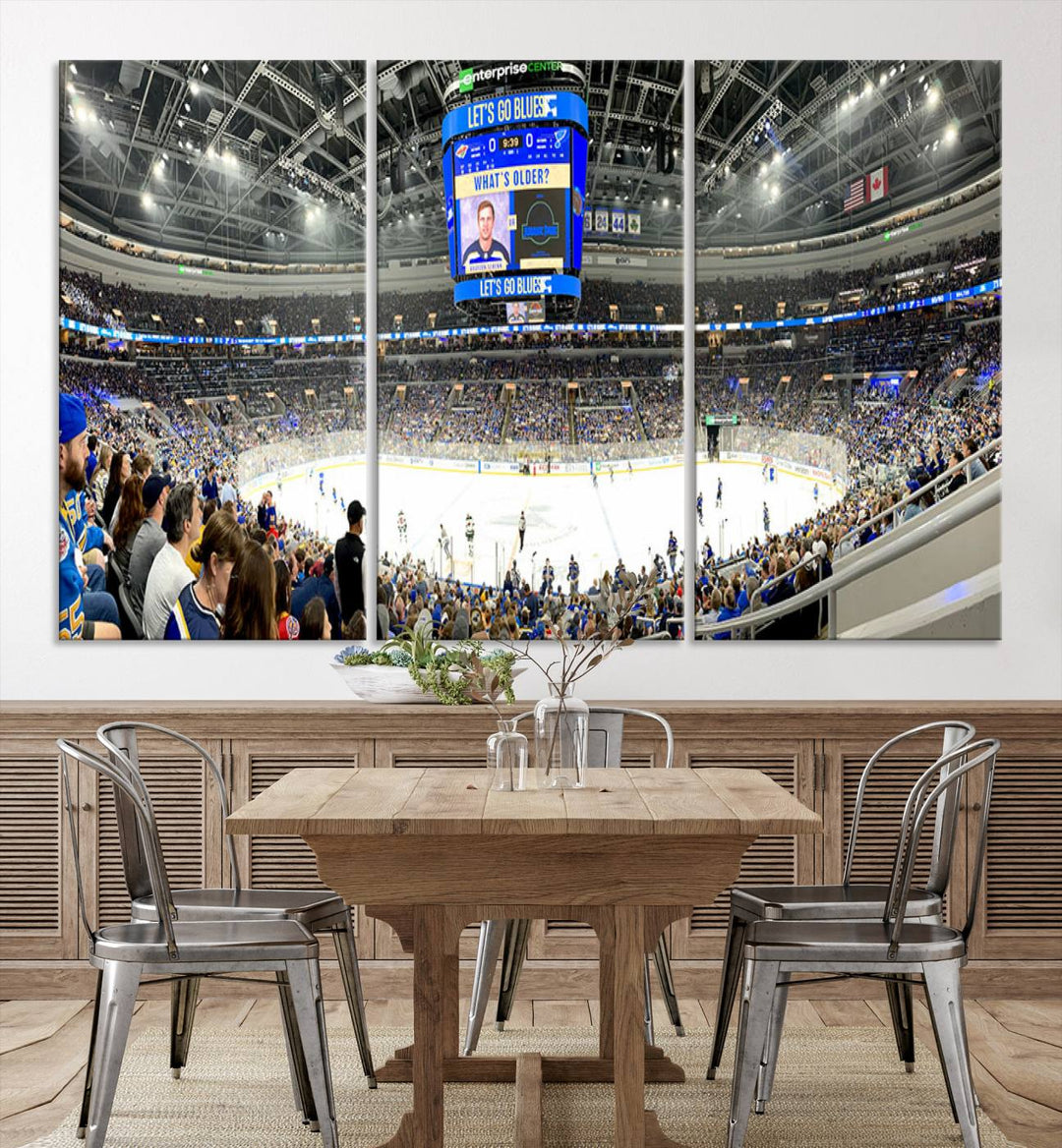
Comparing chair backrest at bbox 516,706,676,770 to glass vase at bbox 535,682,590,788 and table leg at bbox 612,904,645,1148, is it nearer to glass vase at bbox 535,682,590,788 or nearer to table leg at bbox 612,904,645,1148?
glass vase at bbox 535,682,590,788

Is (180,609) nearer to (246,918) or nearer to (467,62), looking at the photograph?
(246,918)

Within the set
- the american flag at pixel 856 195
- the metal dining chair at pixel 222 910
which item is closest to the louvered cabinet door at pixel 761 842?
the metal dining chair at pixel 222 910

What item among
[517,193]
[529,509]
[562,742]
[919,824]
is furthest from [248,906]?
[517,193]

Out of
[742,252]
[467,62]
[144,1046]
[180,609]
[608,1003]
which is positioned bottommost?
[144,1046]

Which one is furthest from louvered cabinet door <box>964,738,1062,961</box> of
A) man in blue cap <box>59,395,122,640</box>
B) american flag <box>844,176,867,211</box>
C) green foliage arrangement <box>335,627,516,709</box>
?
man in blue cap <box>59,395,122,640</box>

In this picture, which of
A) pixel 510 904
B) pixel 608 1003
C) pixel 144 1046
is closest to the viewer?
pixel 510 904

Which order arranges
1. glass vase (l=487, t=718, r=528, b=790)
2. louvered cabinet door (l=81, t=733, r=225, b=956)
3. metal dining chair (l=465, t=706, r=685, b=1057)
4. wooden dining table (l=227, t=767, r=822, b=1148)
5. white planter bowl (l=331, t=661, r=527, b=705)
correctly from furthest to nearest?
1. white planter bowl (l=331, t=661, r=527, b=705)
2. louvered cabinet door (l=81, t=733, r=225, b=956)
3. metal dining chair (l=465, t=706, r=685, b=1057)
4. glass vase (l=487, t=718, r=528, b=790)
5. wooden dining table (l=227, t=767, r=822, b=1148)

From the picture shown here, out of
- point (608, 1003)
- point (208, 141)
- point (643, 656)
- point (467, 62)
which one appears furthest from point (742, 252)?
point (608, 1003)

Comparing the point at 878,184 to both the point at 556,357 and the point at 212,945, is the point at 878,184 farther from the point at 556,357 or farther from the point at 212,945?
the point at 212,945
